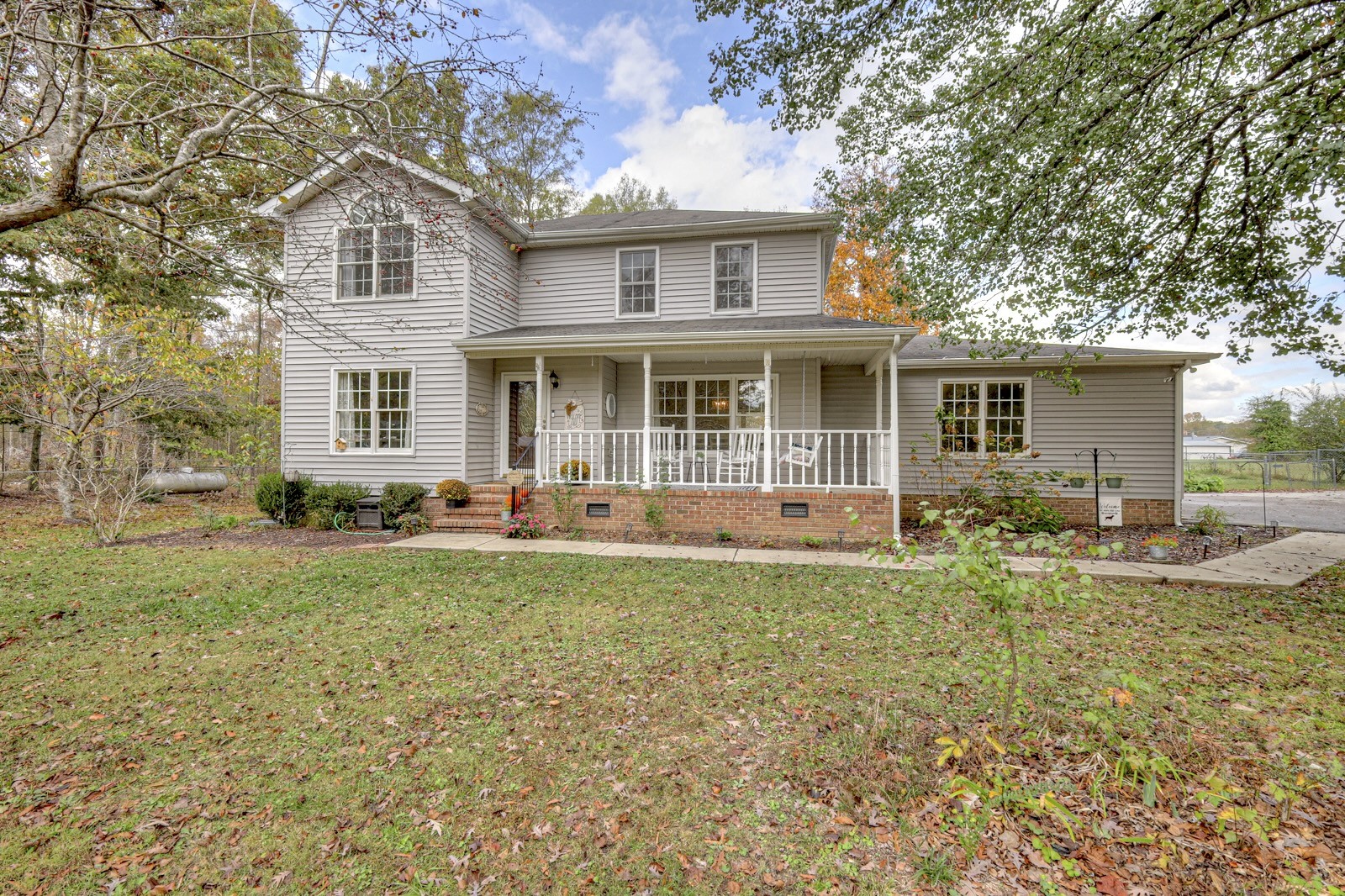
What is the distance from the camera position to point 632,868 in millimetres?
2068

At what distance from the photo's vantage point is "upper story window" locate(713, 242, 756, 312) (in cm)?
1043

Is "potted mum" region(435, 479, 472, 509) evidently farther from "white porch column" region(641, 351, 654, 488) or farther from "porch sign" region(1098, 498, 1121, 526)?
"porch sign" region(1098, 498, 1121, 526)

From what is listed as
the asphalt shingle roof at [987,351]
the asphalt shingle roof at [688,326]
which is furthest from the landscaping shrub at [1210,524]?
the asphalt shingle roof at [688,326]

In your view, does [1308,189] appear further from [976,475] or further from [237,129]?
[237,129]

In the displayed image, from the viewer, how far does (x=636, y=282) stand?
10.9 m

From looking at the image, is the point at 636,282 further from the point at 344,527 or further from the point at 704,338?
the point at 344,527

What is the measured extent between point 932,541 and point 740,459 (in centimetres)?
351

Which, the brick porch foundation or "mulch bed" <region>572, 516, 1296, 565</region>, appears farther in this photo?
the brick porch foundation

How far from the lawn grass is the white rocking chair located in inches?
134

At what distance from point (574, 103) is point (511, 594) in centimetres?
488

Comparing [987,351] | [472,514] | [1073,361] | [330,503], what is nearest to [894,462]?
[1073,361]

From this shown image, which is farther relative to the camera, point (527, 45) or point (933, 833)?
point (527, 45)

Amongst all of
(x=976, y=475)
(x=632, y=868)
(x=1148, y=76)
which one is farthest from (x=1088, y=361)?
(x=632, y=868)

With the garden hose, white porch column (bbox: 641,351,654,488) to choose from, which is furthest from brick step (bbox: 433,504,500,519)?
white porch column (bbox: 641,351,654,488)
